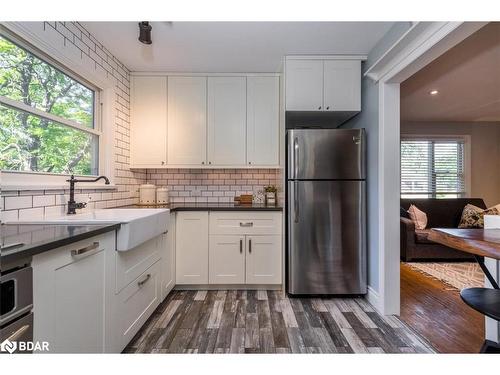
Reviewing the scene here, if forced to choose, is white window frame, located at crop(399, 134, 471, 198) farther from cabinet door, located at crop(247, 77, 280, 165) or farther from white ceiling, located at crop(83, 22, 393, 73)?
cabinet door, located at crop(247, 77, 280, 165)

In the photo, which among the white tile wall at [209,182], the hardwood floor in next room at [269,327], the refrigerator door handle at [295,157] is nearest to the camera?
the hardwood floor in next room at [269,327]

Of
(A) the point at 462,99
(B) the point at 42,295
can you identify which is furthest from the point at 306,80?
(A) the point at 462,99

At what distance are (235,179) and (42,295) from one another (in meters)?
2.39

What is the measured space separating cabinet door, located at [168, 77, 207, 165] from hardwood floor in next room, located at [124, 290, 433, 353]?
1.51 metres

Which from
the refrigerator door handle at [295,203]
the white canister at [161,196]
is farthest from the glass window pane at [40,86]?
the refrigerator door handle at [295,203]

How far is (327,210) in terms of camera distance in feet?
8.20

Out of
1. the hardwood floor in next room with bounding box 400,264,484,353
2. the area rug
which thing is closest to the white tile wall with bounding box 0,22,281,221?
the hardwood floor in next room with bounding box 400,264,484,353

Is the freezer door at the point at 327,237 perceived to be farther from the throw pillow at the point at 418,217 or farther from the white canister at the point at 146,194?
the throw pillow at the point at 418,217

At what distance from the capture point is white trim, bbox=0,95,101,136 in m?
1.49

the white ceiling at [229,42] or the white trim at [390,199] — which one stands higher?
the white ceiling at [229,42]

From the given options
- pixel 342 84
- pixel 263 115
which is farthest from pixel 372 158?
pixel 263 115

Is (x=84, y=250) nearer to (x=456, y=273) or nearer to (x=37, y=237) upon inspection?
(x=37, y=237)

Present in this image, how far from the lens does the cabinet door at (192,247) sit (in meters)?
2.69

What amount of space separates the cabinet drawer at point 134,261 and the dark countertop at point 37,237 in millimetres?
274
